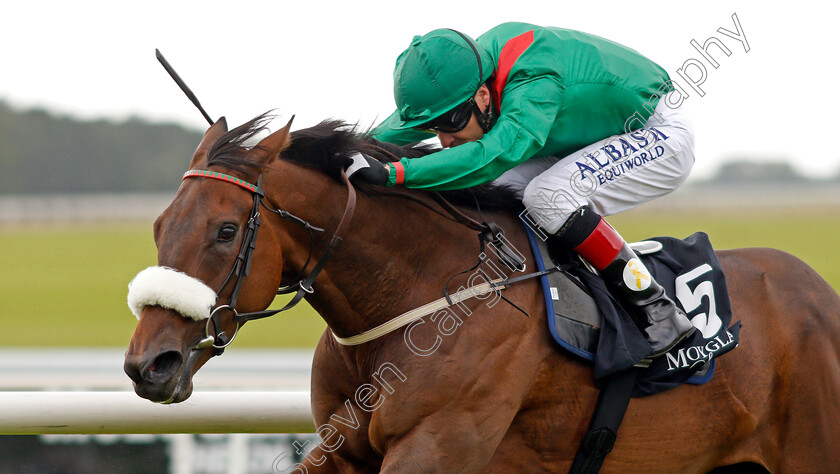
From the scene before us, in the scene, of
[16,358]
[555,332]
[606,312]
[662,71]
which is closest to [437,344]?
[555,332]

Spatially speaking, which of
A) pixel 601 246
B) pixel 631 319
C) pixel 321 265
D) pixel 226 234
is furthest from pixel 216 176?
pixel 631 319

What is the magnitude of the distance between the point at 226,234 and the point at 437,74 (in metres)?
0.85

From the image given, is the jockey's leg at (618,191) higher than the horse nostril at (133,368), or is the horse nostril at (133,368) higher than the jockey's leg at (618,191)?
the horse nostril at (133,368)

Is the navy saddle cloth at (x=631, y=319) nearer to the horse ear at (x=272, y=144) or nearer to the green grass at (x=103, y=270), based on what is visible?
the horse ear at (x=272, y=144)

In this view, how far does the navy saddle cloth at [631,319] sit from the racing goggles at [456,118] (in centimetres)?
41

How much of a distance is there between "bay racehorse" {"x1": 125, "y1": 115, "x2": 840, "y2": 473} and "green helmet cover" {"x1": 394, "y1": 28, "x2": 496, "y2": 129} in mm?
165

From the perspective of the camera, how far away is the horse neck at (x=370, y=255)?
2.64 meters

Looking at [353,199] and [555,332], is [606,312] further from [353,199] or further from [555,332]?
[353,199]

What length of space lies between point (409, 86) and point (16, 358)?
17.6 feet

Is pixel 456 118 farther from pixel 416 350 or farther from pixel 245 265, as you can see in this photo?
pixel 245 265

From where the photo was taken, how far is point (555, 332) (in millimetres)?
2750

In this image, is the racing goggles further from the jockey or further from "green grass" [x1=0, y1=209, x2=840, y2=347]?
"green grass" [x1=0, y1=209, x2=840, y2=347]

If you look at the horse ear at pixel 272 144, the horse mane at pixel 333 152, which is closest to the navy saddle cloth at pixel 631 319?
the horse mane at pixel 333 152

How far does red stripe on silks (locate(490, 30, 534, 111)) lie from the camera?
291 centimetres
